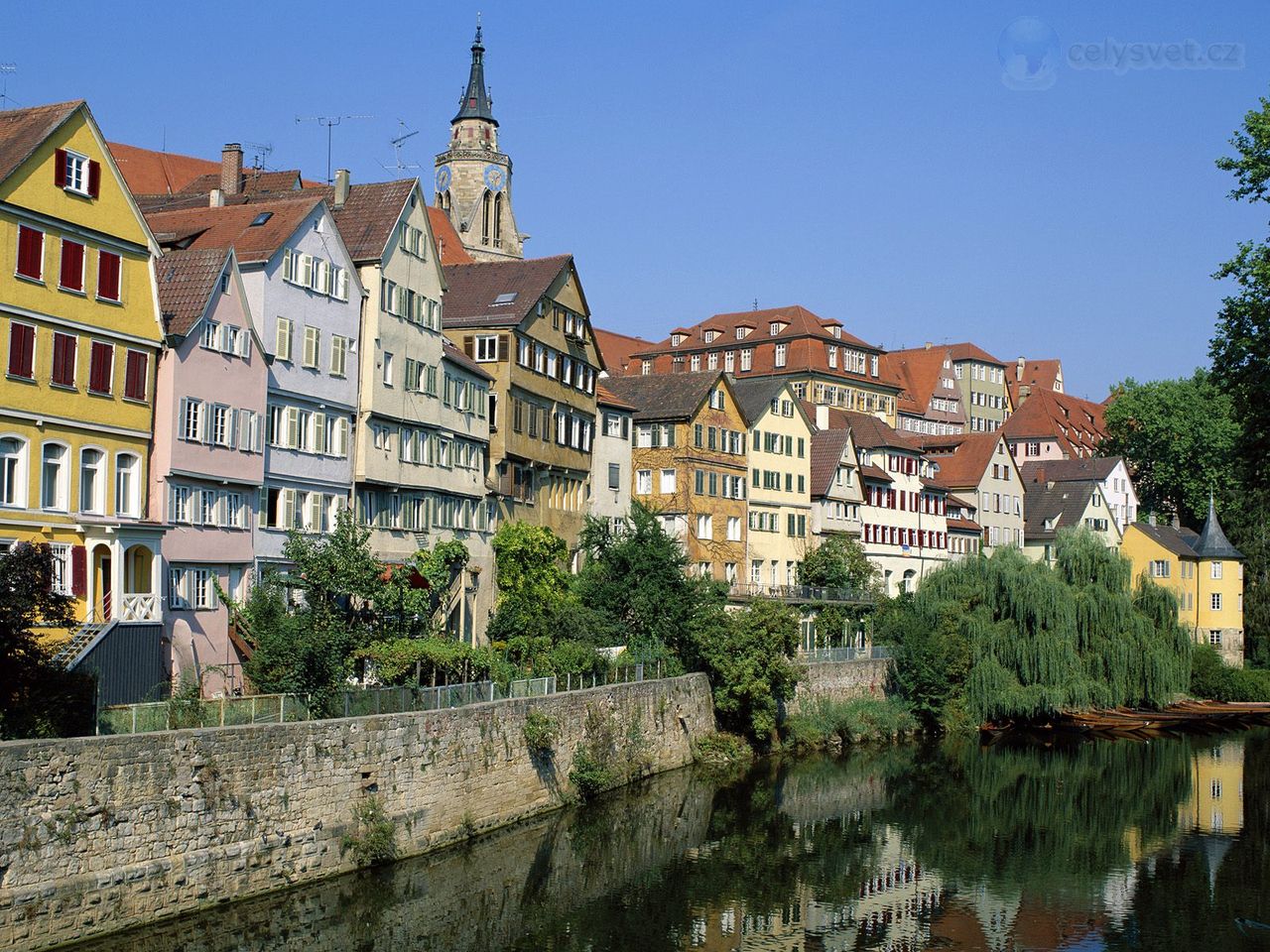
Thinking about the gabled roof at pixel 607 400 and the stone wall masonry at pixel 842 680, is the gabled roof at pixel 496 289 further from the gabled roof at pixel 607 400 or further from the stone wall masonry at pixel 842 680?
the stone wall masonry at pixel 842 680

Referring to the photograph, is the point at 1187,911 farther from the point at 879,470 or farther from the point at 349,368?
the point at 879,470

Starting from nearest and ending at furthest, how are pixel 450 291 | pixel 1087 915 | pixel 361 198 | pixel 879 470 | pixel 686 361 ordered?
pixel 1087 915
pixel 361 198
pixel 450 291
pixel 879 470
pixel 686 361

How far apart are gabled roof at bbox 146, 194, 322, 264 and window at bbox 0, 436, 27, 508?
388 inches

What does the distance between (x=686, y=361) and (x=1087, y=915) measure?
7803 cm

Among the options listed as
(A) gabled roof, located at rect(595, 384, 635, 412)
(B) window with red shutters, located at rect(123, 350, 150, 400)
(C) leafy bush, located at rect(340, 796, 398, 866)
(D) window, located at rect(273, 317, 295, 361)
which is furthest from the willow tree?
(B) window with red shutters, located at rect(123, 350, 150, 400)

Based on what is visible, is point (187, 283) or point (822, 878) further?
point (187, 283)

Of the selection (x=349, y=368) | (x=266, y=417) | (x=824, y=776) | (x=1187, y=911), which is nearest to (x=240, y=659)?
(x=266, y=417)

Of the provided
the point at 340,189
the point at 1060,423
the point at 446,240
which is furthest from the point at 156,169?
the point at 1060,423

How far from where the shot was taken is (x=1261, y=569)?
9100 centimetres

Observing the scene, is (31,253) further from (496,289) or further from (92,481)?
(496,289)

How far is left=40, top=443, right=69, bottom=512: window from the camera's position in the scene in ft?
107

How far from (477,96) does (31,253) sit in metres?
94.2

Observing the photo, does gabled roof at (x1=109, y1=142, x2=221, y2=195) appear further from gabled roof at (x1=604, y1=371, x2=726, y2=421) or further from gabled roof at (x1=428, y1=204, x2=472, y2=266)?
gabled roof at (x1=604, y1=371, x2=726, y2=421)

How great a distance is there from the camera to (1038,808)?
44625mm
